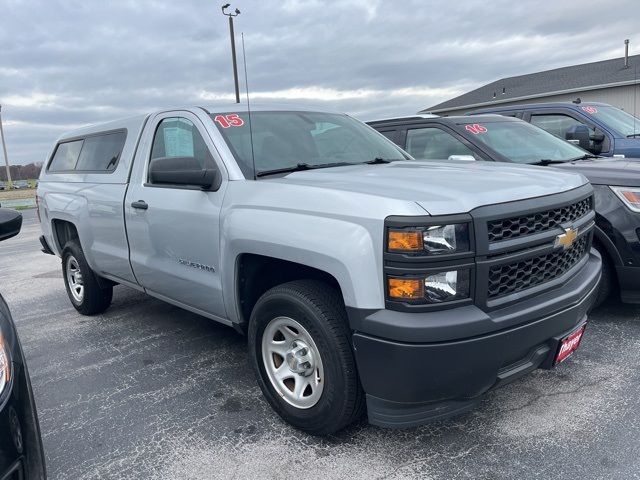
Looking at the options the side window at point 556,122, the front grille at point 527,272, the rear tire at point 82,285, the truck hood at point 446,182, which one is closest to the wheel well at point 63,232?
the rear tire at point 82,285

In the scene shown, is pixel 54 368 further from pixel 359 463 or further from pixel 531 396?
pixel 531 396

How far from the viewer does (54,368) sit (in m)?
4.09

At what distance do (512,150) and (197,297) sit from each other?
3.60 m

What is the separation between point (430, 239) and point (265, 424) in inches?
61.2

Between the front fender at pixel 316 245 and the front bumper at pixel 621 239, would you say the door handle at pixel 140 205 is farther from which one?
the front bumper at pixel 621 239

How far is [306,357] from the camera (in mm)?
2818

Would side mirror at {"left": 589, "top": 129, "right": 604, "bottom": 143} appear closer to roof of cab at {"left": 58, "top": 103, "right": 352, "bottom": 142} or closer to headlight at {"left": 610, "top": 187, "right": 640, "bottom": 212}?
headlight at {"left": 610, "top": 187, "right": 640, "bottom": 212}

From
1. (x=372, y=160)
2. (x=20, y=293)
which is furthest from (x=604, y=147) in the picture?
(x=20, y=293)

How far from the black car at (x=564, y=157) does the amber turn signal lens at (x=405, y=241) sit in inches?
43.3

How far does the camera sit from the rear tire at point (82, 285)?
5.12 metres

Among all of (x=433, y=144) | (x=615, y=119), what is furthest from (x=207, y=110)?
(x=615, y=119)

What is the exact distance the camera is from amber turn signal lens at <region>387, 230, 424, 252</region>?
2.28 meters

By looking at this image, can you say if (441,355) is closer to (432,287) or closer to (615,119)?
(432,287)

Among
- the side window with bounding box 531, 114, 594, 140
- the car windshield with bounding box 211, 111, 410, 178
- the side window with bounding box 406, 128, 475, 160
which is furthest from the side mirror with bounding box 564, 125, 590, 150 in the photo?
the car windshield with bounding box 211, 111, 410, 178
